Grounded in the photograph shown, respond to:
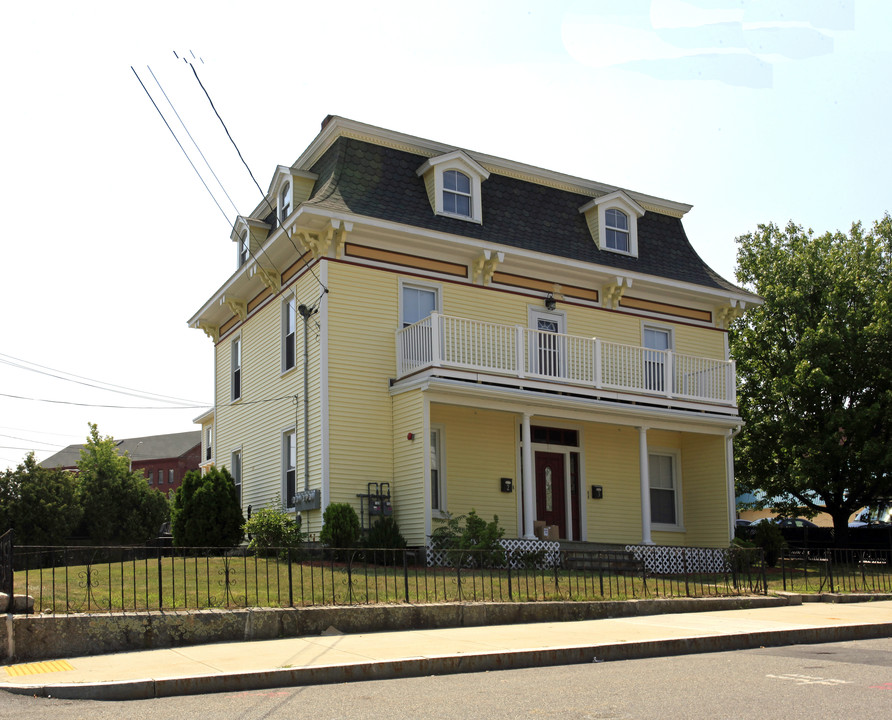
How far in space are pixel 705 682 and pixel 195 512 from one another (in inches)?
521

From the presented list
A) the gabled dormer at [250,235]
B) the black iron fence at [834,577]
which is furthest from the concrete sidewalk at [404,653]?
the gabled dormer at [250,235]

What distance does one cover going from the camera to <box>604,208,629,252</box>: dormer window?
24062 mm

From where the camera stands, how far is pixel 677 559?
20953 millimetres

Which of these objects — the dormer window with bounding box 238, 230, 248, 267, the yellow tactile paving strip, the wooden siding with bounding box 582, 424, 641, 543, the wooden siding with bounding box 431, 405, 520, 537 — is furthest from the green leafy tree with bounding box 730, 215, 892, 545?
the yellow tactile paving strip

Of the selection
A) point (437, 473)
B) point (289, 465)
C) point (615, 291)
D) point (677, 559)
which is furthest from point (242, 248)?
point (677, 559)

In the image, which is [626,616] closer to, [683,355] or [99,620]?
[99,620]

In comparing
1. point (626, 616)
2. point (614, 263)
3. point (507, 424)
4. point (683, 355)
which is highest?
point (614, 263)

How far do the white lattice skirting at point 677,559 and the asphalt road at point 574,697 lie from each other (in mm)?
10707

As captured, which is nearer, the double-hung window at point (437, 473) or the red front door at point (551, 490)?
the double-hung window at point (437, 473)

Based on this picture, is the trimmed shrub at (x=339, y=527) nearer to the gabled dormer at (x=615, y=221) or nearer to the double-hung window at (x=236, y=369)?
the double-hung window at (x=236, y=369)

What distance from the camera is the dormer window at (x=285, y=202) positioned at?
21.9 m

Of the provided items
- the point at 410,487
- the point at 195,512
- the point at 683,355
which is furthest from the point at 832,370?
the point at 195,512

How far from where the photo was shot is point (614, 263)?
2348 cm

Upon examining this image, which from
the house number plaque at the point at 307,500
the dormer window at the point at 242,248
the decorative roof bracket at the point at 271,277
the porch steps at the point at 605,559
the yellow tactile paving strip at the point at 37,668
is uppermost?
the dormer window at the point at 242,248
